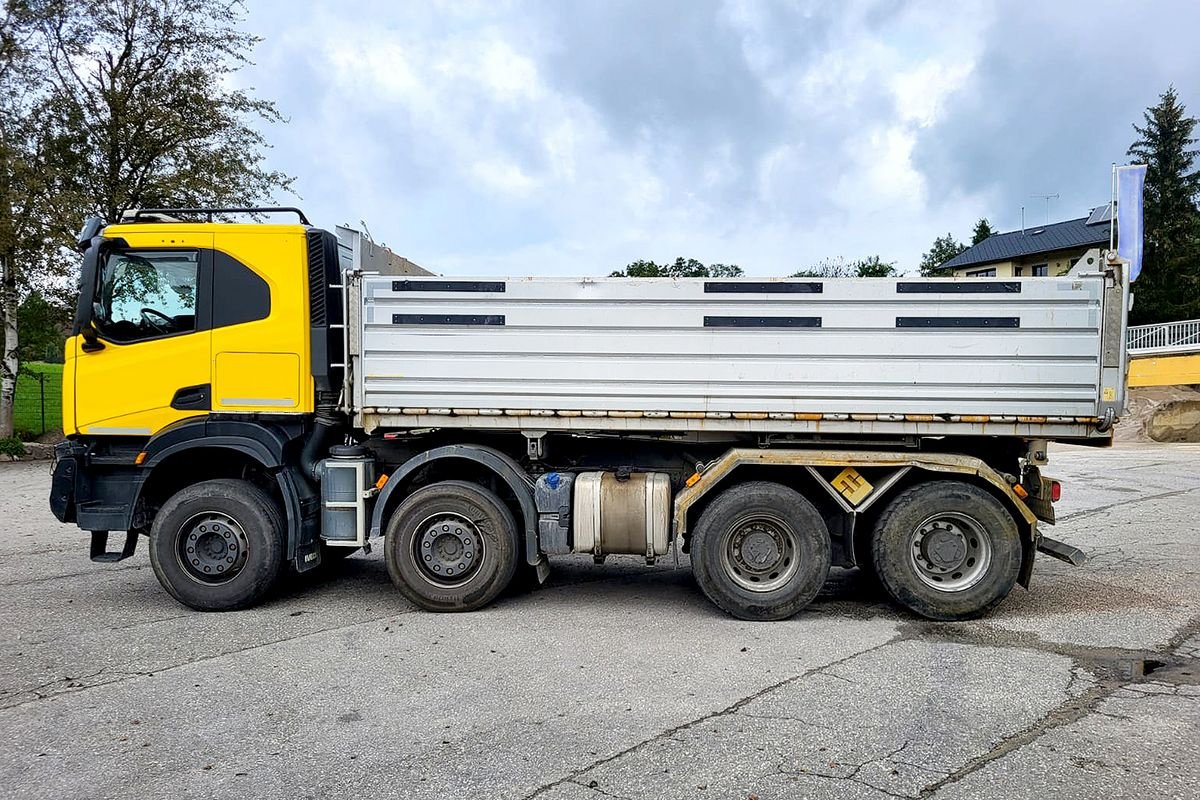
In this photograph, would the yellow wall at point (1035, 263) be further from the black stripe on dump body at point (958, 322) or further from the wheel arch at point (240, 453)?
the wheel arch at point (240, 453)

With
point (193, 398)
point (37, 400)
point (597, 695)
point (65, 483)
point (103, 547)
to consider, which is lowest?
point (597, 695)

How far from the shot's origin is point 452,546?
6633mm

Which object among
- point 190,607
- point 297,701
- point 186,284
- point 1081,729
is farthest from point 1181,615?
point 186,284

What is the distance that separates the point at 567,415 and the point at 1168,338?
3416 centimetres

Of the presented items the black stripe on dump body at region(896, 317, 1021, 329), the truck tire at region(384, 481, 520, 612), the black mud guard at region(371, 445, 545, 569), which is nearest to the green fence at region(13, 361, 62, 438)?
the black mud guard at region(371, 445, 545, 569)

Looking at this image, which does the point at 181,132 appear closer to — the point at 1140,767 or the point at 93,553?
the point at 93,553

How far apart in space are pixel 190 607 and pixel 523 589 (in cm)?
274

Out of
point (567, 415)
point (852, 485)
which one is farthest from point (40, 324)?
point (852, 485)

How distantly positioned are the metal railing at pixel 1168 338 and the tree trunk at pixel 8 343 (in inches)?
1350

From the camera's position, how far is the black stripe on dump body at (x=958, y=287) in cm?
613

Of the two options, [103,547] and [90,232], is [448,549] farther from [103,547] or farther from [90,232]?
[90,232]

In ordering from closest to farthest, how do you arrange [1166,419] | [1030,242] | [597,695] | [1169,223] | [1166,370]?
[597,695], [1166,419], [1166,370], [1169,223], [1030,242]

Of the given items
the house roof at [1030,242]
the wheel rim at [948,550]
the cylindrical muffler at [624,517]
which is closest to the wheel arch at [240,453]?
the cylindrical muffler at [624,517]

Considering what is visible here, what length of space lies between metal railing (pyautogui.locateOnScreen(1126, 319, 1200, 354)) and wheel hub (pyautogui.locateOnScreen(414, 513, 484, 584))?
1219 inches
